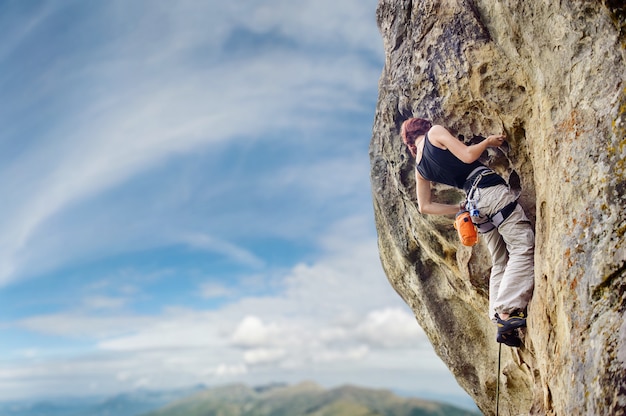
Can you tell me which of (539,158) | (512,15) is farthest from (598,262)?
(512,15)

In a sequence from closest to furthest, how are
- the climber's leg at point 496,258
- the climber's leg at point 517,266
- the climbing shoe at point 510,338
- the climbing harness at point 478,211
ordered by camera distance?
the climber's leg at point 517,266
the climbing harness at point 478,211
the climbing shoe at point 510,338
the climber's leg at point 496,258

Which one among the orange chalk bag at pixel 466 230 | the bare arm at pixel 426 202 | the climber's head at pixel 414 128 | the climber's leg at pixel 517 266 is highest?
the climber's head at pixel 414 128

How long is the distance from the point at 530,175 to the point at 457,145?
6.62 ft

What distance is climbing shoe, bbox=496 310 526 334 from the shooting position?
1132 centimetres

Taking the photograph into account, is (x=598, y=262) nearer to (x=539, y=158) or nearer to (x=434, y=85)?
(x=539, y=158)

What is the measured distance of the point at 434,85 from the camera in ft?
45.1

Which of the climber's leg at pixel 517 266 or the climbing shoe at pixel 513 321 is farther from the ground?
the climber's leg at pixel 517 266

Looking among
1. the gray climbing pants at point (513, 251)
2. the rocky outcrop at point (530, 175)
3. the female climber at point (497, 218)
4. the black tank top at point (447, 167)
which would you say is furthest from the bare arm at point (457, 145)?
the rocky outcrop at point (530, 175)

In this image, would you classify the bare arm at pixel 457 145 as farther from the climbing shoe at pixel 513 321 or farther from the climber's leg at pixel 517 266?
the climbing shoe at pixel 513 321

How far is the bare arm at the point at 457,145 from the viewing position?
11562 mm

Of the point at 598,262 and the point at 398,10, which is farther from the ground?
the point at 398,10

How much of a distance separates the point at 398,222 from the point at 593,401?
35.2ft

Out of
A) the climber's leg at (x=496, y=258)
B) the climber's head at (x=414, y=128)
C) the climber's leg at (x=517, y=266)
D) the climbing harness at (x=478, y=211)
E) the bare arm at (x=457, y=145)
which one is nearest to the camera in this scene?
the climber's leg at (x=517, y=266)

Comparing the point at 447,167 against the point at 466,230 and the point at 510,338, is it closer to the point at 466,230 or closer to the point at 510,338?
the point at 466,230
